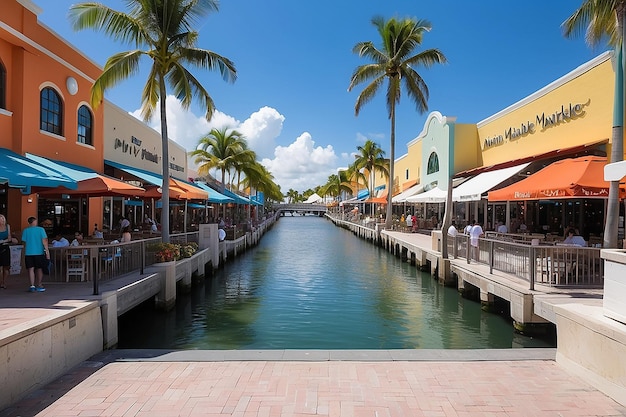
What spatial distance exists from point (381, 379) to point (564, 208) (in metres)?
17.2

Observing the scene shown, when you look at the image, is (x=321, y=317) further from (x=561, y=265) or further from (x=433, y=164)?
(x=433, y=164)

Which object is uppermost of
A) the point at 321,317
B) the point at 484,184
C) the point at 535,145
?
the point at 535,145

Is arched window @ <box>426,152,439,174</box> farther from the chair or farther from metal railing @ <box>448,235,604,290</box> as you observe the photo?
the chair

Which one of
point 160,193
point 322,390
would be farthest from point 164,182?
point 322,390

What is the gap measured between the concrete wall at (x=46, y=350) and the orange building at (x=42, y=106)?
510 centimetres

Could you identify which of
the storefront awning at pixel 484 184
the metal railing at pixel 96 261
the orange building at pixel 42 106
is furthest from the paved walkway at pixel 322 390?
the storefront awning at pixel 484 184

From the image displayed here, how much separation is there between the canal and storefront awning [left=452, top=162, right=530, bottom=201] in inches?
169

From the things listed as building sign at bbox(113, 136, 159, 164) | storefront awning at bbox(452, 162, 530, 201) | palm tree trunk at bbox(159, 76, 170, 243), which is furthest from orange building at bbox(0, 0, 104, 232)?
storefront awning at bbox(452, 162, 530, 201)

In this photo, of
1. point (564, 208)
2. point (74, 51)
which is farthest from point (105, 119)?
point (564, 208)

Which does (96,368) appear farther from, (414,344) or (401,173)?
(401,173)

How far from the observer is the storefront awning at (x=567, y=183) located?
10.1 metres

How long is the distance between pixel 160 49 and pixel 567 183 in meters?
13.7

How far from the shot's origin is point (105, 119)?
19891 millimetres

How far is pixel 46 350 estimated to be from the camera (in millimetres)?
5629
